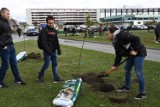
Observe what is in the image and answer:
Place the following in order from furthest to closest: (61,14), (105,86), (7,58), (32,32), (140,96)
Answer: (61,14) → (32,32) → (105,86) → (7,58) → (140,96)

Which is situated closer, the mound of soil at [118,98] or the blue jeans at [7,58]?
the mound of soil at [118,98]

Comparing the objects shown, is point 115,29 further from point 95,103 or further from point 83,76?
point 83,76

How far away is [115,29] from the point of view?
22.7ft

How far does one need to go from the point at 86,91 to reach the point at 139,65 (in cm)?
157

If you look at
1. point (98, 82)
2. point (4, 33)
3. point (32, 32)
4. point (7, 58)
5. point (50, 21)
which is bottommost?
point (32, 32)

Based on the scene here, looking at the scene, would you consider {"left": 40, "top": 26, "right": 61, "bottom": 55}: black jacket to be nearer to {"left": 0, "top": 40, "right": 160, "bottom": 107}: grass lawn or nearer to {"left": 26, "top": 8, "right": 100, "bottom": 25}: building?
{"left": 0, "top": 40, "right": 160, "bottom": 107}: grass lawn

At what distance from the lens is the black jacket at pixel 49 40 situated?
8539mm

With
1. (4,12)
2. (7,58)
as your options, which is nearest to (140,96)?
(7,58)

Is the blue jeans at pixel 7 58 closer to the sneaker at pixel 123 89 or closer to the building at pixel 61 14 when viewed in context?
the sneaker at pixel 123 89

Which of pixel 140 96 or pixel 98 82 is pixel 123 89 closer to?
pixel 140 96

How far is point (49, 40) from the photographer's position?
8688mm

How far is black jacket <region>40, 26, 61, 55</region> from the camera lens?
8539 millimetres

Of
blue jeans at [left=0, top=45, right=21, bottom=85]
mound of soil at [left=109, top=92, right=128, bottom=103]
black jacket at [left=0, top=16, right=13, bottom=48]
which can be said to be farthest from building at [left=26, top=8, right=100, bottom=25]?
mound of soil at [left=109, top=92, right=128, bottom=103]

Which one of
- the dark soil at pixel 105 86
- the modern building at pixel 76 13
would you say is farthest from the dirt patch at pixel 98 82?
the modern building at pixel 76 13
